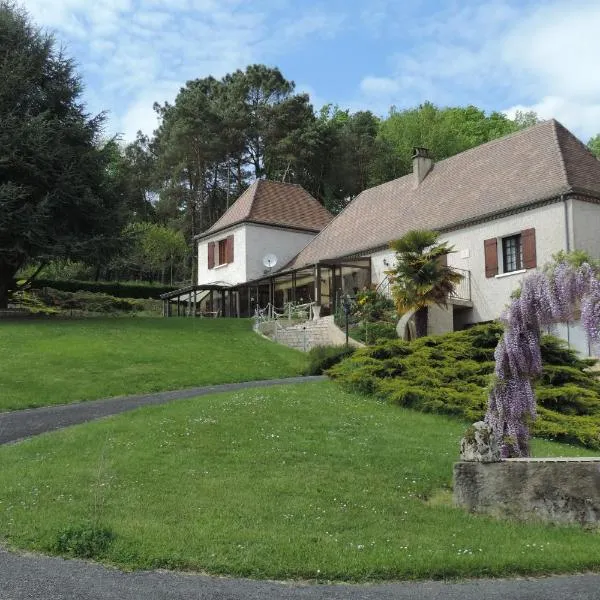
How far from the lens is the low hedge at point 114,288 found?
45.4 metres

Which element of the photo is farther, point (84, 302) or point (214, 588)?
point (84, 302)

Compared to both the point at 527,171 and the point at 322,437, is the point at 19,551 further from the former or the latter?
the point at 527,171

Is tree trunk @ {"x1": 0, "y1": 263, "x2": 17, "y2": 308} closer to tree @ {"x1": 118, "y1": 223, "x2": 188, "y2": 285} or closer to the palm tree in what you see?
tree @ {"x1": 118, "y1": 223, "x2": 188, "y2": 285}

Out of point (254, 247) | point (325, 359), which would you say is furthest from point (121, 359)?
point (254, 247)

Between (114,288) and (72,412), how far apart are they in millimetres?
33653

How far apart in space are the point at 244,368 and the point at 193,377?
91.4 inches

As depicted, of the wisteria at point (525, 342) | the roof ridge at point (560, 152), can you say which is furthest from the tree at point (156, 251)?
the wisteria at point (525, 342)

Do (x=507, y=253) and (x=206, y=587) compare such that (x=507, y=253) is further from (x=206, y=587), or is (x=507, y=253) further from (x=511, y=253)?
(x=206, y=587)

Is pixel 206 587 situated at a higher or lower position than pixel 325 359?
lower

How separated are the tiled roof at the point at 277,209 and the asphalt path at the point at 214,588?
34049mm

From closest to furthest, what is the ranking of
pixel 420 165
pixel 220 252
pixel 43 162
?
pixel 43 162
pixel 420 165
pixel 220 252

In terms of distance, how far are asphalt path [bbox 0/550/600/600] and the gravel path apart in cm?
698

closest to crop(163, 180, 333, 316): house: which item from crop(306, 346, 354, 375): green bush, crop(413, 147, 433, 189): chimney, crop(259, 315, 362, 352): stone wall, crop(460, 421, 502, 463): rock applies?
crop(413, 147, 433, 189): chimney

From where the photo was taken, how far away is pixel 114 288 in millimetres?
47812
